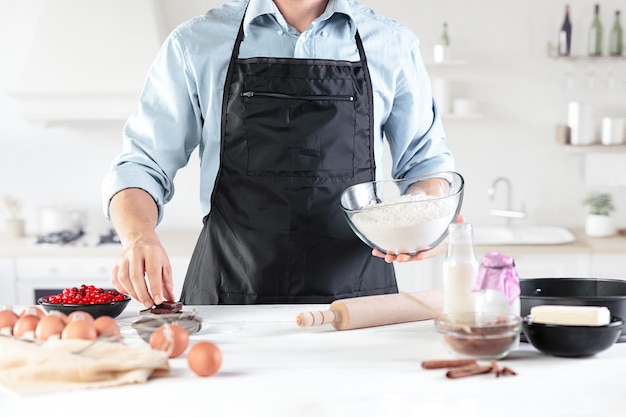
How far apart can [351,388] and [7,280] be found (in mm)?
2976

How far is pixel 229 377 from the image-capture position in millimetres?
1397

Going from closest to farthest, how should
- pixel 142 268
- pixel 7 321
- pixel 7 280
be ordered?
pixel 7 321
pixel 142 268
pixel 7 280

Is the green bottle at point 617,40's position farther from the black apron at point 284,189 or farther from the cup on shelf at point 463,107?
the black apron at point 284,189

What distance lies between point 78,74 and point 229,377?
2974 mm

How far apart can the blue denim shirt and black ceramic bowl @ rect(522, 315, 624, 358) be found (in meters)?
0.91

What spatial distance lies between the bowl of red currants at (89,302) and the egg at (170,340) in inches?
12.0

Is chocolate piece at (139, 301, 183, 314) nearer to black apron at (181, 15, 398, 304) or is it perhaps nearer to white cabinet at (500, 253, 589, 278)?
black apron at (181, 15, 398, 304)

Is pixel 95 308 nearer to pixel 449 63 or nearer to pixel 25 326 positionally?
pixel 25 326

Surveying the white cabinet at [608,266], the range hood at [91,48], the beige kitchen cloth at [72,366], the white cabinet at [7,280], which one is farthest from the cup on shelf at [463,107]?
the beige kitchen cloth at [72,366]

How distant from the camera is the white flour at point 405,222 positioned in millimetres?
1790

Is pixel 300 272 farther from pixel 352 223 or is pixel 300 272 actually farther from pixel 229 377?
pixel 229 377

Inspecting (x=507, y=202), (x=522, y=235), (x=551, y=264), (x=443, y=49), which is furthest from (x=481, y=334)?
(x=507, y=202)

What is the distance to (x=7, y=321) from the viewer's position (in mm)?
1589

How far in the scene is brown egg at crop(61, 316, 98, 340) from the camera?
4.84ft
